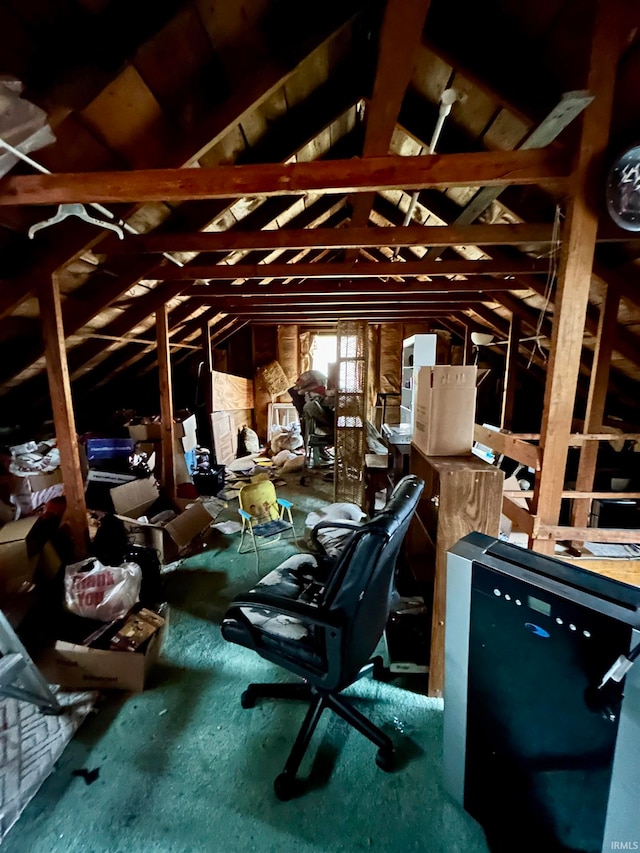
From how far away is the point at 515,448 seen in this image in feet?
6.07

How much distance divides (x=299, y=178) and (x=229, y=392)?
4785 millimetres

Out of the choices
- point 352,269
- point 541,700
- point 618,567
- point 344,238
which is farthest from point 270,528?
point 618,567

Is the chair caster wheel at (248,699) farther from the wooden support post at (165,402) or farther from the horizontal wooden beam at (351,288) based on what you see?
the horizontal wooden beam at (351,288)

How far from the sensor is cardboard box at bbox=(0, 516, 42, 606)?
6.99 feet

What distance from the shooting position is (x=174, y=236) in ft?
7.93

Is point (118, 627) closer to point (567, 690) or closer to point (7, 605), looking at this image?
point (7, 605)

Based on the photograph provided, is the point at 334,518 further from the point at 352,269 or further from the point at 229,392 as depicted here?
the point at 229,392

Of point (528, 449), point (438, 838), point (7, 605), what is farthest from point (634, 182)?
point (7, 605)

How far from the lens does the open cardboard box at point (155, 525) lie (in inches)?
105

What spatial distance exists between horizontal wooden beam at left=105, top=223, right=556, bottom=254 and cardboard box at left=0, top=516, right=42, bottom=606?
74.7 inches

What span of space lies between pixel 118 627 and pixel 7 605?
0.67 meters

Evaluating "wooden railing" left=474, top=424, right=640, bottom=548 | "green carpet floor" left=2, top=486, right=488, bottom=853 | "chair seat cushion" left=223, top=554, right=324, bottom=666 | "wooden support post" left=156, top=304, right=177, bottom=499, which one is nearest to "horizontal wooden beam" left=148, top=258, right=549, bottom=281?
"wooden support post" left=156, top=304, right=177, bottom=499

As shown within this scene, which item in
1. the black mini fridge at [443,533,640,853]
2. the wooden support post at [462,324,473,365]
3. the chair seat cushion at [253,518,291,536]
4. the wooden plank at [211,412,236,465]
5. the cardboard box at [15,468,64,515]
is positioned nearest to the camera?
the black mini fridge at [443,533,640,853]

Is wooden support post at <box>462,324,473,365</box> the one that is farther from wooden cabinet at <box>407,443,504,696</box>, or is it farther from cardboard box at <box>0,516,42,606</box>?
cardboard box at <box>0,516,42,606</box>
